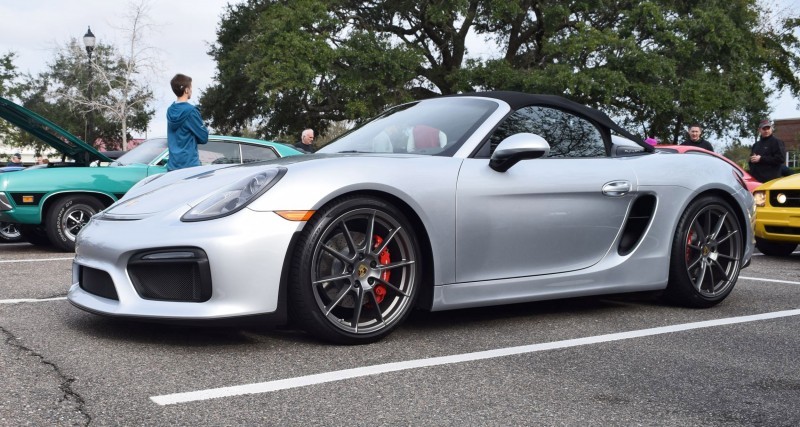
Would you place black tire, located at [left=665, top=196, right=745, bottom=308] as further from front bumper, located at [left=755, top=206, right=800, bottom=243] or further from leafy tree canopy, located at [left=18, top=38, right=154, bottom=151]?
leafy tree canopy, located at [left=18, top=38, right=154, bottom=151]

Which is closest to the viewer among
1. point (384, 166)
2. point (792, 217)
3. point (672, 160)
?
point (384, 166)

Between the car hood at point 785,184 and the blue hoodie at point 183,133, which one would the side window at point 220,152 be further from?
the car hood at point 785,184

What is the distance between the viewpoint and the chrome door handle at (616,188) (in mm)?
4812

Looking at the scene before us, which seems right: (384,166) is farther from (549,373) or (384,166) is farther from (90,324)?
(90,324)

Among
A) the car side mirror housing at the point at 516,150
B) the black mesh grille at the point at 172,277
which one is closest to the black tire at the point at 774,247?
the car side mirror housing at the point at 516,150

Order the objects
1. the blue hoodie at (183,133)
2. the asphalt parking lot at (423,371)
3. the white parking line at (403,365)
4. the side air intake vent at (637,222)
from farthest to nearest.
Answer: the blue hoodie at (183,133) < the side air intake vent at (637,222) < the white parking line at (403,365) < the asphalt parking lot at (423,371)

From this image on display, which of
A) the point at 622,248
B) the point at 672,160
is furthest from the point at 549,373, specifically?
the point at 672,160

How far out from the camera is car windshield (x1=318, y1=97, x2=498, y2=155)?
15.0ft

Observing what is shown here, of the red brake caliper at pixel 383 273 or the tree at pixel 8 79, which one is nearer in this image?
the red brake caliper at pixel 383 273

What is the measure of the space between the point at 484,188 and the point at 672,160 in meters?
1.63

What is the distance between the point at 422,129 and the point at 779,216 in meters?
5.94

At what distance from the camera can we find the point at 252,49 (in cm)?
2616

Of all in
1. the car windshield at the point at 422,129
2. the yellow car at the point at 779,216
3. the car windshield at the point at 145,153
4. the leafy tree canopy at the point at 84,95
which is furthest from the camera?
the leafy tree canopy at the point at 84,95

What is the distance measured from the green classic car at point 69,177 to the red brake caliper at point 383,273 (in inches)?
199
